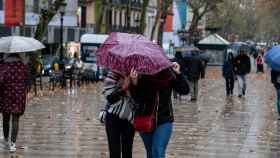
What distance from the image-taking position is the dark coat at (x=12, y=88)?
11.2 meters

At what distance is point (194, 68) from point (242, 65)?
7.97ft

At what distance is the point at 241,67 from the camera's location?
25.9 meters

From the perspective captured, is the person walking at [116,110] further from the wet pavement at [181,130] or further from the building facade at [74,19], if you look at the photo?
the building facade at [74,19]

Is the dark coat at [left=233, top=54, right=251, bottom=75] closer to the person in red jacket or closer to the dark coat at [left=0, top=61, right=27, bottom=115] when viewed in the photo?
the dark coat at [left=0, top=61, right=27, bottom=115]

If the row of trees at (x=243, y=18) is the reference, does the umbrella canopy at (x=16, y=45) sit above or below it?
above

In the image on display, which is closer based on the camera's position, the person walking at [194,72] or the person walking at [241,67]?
the person walking at [194,72]

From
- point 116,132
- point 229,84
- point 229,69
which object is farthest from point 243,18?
point 116,132

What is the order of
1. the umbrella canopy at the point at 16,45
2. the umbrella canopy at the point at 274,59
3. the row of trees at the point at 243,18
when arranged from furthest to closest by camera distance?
the row of trees at the point at 243,18 < the umbrella canopy at the point at 274,59 < the umbrella canopy at the point at 16,45

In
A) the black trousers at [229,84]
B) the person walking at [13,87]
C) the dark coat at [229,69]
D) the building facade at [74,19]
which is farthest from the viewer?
the building facade at [74,19]

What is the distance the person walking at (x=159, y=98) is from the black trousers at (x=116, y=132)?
17 cm

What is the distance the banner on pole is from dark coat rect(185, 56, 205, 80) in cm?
857

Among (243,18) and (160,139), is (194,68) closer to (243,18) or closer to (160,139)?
(160,139)

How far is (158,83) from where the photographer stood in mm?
7559

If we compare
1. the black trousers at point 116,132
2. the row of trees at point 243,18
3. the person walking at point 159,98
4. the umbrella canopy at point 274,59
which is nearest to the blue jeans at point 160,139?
the person walking at point 159,98
